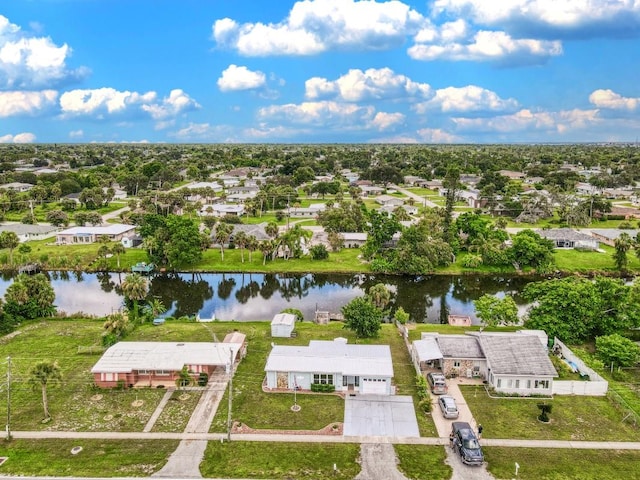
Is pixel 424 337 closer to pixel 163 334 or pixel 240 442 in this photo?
pixel 240 442

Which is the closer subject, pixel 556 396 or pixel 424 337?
pixel 556 396

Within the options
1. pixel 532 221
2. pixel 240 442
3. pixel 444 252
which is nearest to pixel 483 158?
pixel 532 221

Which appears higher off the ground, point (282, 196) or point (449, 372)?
point (282, 196)

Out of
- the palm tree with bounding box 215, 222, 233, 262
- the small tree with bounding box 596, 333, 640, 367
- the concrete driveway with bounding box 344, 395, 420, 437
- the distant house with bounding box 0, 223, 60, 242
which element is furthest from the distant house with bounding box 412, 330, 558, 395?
the distant house with bounding box 0, 223, 60, 242

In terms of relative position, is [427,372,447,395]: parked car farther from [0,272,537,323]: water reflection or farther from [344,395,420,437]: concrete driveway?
[0,272,537,323]: water reflection

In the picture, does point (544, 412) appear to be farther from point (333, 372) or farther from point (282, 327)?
point (282, 327)

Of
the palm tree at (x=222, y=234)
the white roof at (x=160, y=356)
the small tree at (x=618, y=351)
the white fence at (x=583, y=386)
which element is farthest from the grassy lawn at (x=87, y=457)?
the palm tree at (x=222, y=234)

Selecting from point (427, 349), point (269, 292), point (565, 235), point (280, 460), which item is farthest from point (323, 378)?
point (565, 235)
